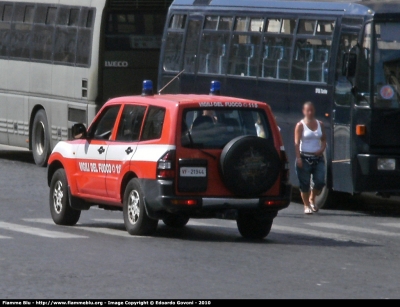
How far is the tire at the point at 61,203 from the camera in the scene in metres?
15.8

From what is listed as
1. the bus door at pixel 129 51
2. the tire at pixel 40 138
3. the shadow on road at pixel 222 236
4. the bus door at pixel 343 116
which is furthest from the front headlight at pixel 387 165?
the tire at pixel 40 138

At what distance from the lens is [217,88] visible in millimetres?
15750

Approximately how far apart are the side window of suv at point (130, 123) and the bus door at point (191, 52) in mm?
6474

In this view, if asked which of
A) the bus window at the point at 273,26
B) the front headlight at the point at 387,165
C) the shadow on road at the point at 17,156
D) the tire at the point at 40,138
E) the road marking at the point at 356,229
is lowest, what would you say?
the shadow on road at the point at 17,156

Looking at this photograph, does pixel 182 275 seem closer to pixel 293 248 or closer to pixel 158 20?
Answer: pixel 293 248

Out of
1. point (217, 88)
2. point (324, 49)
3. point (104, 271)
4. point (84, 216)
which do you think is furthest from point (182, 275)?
point (324, 49)

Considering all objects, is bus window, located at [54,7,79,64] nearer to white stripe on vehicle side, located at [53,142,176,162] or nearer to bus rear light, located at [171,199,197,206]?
white stripe on vehicle side, located at [53,142,176,162]

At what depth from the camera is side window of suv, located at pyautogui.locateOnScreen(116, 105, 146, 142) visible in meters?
14.6

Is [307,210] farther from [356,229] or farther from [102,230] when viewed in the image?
[102,230]

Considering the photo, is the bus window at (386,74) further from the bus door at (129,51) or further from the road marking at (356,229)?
the bus door at (129,51)

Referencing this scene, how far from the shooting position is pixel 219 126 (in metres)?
14.2

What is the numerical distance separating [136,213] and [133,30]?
34.6 feet

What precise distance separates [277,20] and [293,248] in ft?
Result: 22.2

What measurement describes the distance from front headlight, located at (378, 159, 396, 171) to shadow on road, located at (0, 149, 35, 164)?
1069cm
